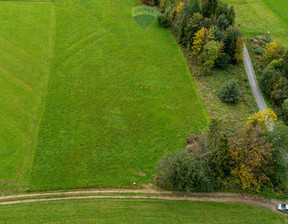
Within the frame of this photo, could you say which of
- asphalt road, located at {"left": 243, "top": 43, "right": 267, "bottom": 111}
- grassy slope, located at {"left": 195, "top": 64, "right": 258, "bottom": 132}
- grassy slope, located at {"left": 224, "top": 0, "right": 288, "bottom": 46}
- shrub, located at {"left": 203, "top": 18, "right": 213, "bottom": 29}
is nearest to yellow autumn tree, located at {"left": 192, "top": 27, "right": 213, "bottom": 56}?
shrub, located at {"left": 203, "top": 18, "right": 213, "bottom": 29}

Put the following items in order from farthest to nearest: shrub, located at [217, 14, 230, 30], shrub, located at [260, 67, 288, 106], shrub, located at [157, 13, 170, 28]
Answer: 1. shrub, located at [157, 13, 170, 28]
2. shrub, located at [217, 14, 230, 30]
3. shrub, located at [260, 67, 288, 106]

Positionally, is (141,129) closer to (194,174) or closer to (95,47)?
(194,174)

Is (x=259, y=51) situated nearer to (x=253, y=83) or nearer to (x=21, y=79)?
(x=253, y=83)

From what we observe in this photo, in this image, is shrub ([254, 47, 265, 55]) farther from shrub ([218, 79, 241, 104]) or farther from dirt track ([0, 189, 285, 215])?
dirt track ([0, 189, 285, 215])

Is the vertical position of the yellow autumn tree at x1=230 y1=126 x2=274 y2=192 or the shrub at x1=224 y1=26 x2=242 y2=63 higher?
the shrub at x1=224 y1=26 x2=242 y2=63

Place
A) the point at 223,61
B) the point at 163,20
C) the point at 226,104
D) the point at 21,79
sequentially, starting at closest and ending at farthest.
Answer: the point at 226,104 → the point at 21,79 → the point at 223,61 → the point at 163,20

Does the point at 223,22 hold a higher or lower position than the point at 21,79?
higher

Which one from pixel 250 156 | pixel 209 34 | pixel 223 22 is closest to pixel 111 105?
pixel 250 156
